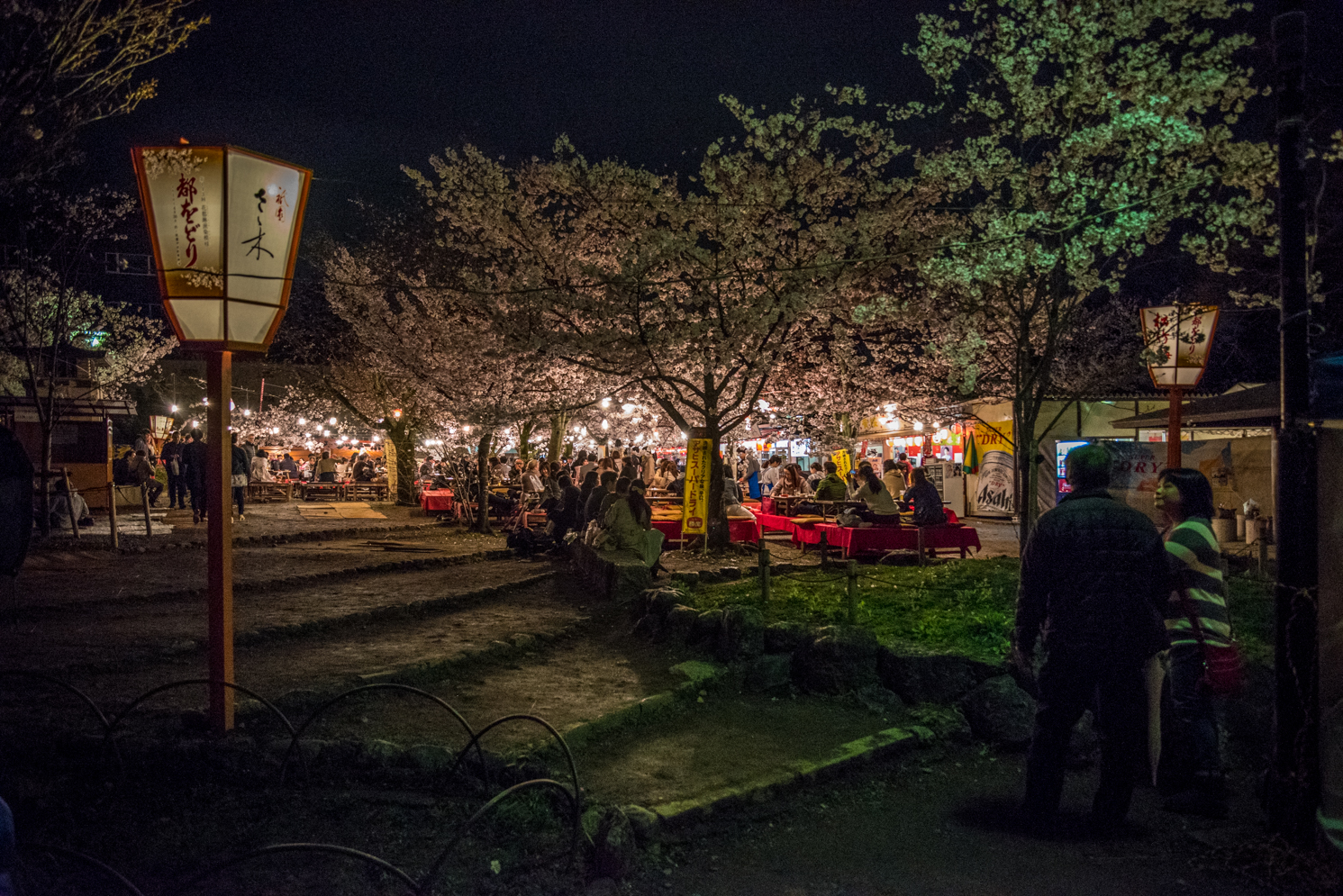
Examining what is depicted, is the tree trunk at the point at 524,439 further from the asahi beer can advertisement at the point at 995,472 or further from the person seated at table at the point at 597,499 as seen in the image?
the asahi beer can advertisement at the point at 995,472

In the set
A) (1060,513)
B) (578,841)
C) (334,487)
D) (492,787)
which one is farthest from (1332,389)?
(334,487)

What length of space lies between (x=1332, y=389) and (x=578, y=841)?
14.1 ft

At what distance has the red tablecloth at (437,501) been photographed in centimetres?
2289

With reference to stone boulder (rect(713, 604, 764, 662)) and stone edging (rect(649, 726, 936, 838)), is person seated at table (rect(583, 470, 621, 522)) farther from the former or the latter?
stone edging (rect(649, 726, 936, 838))

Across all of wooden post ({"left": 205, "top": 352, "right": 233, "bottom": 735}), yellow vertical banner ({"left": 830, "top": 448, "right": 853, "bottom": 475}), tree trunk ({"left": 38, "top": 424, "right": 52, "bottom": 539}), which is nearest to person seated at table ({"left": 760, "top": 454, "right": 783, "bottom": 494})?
yellow vertical banner ({"left": 830, "top": 448, "right": 853, "bottom": 475})

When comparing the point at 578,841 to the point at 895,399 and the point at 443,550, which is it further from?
the point at 895,399

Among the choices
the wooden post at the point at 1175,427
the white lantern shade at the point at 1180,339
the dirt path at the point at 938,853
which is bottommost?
the dirt path at the point at 938,853

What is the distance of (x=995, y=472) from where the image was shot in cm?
2286

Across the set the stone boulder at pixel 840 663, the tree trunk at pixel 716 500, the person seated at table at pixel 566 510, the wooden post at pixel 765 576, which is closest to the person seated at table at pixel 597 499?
the person seated at table at pixel 566 510

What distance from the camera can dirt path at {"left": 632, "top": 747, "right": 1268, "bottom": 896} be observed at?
155 inches

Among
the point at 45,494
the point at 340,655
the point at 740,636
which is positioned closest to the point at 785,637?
the point at 740,636

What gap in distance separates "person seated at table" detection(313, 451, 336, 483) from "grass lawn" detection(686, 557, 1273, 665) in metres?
23.8

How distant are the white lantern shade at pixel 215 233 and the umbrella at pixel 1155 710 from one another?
19.7 ft

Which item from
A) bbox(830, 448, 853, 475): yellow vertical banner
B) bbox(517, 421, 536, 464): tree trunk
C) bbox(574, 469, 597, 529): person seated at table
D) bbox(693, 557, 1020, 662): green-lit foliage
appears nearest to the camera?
bbox(693, 557, 1020, 662): green-lit foliage
